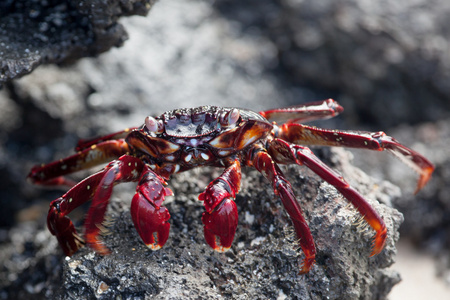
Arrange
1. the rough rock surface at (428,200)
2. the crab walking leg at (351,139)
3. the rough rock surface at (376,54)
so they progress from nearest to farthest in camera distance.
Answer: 1. the crab walking leg at (351,139)
2. the rough rock surface at (428,200)
3. the rough rock surface at (376,54)

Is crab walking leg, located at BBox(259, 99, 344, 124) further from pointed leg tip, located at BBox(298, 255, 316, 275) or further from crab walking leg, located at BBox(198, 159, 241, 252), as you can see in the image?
pointed leg tip, located at BBox(298, 255, 316, 275)

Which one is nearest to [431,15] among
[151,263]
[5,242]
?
[151,263]

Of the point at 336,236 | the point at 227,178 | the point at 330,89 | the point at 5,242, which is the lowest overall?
the point at 5,242

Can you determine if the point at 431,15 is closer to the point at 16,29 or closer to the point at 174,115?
the point at 174,115

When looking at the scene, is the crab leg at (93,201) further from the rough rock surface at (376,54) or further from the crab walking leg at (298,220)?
the rough rock surface at (376,54)

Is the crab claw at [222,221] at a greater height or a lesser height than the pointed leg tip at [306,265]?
greater

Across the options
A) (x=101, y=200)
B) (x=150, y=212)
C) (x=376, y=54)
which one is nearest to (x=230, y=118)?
(x=150, y=212)

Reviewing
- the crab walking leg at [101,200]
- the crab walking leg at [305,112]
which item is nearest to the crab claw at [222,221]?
the crab walking leg at [101,200]

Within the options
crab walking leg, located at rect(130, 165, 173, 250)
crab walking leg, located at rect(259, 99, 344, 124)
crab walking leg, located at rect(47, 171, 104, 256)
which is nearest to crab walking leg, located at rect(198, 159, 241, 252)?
crab walking leg, located at rect(130, 165, 173, 250)
